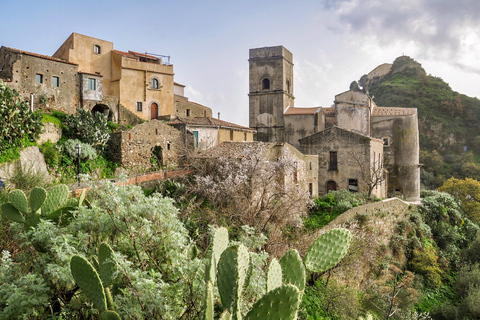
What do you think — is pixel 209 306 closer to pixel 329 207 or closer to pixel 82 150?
pixel 329 207

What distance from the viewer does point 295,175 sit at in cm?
1866

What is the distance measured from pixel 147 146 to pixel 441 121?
173 feet

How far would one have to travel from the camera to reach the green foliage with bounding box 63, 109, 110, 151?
18.9m

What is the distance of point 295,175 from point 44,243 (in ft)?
50.6

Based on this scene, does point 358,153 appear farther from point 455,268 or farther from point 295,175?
point 455,268

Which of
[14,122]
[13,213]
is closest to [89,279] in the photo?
[13,213]

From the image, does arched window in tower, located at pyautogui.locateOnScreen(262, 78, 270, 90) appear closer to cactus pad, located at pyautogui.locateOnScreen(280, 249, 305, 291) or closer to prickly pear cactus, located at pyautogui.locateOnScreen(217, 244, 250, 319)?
cactus pad, located at pyautogui.locateOnScreen(280, 249, 305, 291)

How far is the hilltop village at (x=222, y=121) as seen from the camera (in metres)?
19.9

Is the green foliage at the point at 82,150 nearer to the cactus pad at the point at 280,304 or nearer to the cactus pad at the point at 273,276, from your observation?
the cactus pad at the point at 273,276

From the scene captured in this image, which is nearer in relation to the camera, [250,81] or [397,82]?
[250,81]

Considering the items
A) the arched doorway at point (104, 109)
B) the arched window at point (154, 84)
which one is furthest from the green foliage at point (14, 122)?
the arched window at point (154, 84)

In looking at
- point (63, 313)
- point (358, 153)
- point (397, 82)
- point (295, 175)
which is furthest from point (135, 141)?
point (397, 82)

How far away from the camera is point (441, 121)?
54.7m

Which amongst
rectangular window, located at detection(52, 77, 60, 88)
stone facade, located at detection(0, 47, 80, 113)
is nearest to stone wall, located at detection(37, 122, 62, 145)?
stone facade, located at detection(0, 47, 80, 113)
